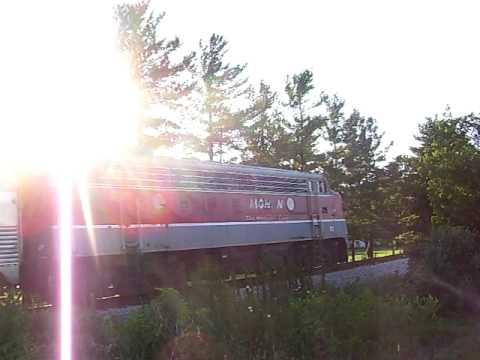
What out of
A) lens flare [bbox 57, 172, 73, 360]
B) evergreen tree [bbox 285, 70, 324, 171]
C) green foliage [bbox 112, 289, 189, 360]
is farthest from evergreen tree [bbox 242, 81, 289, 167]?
green foliage [bbox 112, 289, 189, 360]

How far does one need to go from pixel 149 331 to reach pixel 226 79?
30503mm

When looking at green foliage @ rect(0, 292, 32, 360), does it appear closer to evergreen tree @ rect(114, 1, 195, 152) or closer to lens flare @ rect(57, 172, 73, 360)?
lens flare @ rect(57, 172, 73, 360)

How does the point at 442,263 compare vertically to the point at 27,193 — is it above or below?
A: below

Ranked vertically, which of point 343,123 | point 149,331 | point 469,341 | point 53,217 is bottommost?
point 469,341

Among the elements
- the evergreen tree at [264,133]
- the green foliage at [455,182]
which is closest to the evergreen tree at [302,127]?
the evergreen tree at [264,133]

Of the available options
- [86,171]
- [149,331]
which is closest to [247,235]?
[86,171]

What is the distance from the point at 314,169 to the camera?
3316 cm

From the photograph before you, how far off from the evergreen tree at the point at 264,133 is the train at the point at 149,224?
11353mm

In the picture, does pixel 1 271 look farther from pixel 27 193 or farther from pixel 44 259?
pixel 27 193

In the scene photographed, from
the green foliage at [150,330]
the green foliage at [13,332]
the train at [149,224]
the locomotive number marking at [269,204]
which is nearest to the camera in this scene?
the green foliage at [13,332]

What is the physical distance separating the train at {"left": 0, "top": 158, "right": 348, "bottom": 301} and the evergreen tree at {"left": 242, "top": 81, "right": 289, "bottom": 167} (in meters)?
11.4

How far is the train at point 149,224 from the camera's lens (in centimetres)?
1344

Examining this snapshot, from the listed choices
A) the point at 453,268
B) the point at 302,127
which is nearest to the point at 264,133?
the point at 302,127

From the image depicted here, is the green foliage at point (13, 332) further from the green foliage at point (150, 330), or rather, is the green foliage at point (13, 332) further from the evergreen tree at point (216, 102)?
the evergreen tree at point (216, 102)
